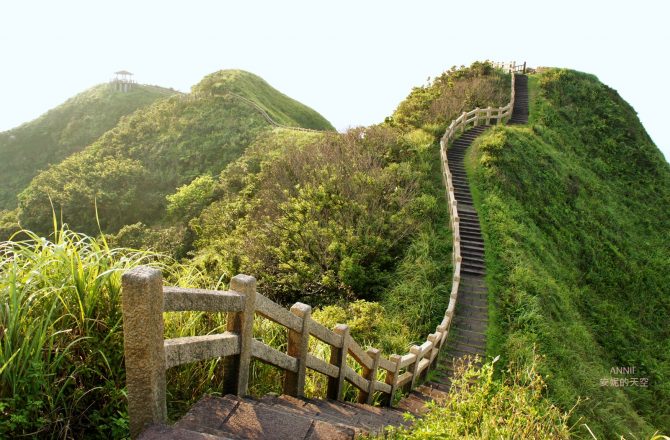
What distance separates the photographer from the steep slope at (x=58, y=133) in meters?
52.5

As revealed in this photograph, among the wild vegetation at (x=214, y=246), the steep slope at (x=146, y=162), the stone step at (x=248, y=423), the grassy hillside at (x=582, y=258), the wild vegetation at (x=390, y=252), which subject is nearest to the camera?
the stone step at (x=248, y=423)

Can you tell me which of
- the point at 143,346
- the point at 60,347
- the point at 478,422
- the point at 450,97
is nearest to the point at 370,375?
the point at 478,422

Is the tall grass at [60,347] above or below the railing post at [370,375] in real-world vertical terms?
above

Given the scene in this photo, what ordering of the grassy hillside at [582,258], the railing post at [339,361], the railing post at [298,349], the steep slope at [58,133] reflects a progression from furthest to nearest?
the steep slope at [58,133] → the grassy hillside at [582,258] → the railing post at [339,361] → the railing post at [298,349]

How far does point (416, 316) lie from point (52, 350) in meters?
10.9

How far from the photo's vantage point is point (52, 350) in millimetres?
2982

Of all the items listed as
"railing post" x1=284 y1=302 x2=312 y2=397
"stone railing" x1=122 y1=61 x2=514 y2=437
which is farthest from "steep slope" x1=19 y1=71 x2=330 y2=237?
"railing post" x1=284 y1=302 x2=312 y2=397

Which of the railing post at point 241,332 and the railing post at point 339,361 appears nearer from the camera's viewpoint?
the railing post at point 241,332

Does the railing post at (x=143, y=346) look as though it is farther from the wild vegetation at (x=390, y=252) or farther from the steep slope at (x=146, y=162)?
the steep slope at (x=146, y=162)

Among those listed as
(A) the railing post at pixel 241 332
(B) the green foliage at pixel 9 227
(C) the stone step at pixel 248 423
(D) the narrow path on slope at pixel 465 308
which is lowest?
(B) the green foliage at pixel 9 227

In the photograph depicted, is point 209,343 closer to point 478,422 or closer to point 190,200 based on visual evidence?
point 478,422

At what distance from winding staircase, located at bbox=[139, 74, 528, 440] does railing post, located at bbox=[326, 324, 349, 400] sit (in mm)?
179

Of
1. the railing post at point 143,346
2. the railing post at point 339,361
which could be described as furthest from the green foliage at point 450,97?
the railing post at point 143,346

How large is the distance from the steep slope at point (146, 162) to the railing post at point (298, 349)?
27.6 m
